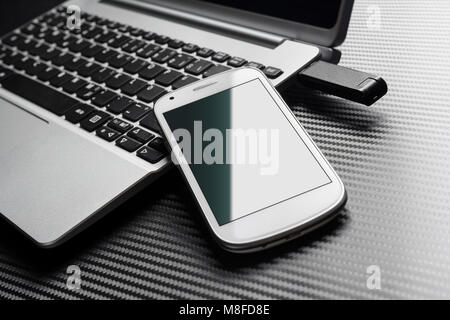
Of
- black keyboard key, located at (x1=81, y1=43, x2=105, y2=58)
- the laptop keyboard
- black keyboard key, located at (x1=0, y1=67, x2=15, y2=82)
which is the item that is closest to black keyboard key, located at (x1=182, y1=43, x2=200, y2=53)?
the laptop keyboard

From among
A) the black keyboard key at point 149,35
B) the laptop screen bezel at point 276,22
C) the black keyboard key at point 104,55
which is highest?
the laptop screen bezel at point 276,22

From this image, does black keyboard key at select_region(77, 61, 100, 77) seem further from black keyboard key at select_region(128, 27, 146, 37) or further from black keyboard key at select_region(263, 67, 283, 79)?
black keyboard key at select_region(263, 67, 283, 79)

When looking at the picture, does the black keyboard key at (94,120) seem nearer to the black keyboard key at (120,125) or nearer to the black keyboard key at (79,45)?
the black keyboard key at (120,125)

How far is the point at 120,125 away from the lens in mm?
430

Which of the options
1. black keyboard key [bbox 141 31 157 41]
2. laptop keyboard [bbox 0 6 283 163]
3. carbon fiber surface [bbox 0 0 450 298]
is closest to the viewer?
carbon fiber surface [bbox 0 0 450 298]

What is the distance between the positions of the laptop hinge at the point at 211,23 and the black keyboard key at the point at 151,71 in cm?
9

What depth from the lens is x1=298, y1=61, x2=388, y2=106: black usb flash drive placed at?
43 cm

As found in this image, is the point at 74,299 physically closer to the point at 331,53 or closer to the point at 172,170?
the point at 172,170

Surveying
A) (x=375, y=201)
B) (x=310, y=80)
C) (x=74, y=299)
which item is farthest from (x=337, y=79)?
(x=74, y=299)

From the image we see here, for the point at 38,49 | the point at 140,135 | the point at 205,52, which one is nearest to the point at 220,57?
the point at 205,52

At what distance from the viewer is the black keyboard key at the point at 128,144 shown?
405 mm

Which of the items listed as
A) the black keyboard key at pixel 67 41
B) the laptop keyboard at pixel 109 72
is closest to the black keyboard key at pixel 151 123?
the laptop keyboard at pixel 109 72

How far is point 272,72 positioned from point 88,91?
184mm
